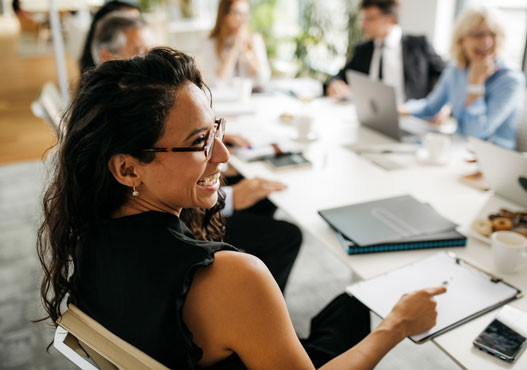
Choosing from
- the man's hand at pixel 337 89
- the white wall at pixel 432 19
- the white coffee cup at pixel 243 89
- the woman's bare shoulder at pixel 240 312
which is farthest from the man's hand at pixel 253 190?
the white wall at pixel 432 19

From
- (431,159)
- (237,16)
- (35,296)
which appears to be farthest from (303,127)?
(35,296)

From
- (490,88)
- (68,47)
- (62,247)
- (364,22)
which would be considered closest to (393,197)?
(62,247)

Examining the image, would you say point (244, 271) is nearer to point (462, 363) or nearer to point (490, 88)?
point (462, 363)

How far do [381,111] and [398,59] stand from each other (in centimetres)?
115

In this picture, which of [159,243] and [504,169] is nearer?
[159,243]

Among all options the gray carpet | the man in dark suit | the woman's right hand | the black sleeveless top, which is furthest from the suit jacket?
the black sleeveless top

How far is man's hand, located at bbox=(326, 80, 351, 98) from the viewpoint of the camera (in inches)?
115

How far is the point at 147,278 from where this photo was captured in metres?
0.85

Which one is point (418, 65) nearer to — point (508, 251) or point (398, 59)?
point (398, 59)

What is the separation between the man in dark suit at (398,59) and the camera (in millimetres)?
3084

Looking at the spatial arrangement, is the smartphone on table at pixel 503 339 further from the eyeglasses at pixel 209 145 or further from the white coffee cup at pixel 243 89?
the white coffee cup at pixel 243 89

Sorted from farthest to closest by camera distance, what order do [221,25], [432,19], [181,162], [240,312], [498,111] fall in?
[432,19] < [221,25] < [498,111] < [181,162] < [240,312]

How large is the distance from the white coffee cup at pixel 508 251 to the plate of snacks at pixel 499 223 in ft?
0.33

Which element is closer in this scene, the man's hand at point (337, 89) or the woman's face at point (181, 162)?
the woman's face at point (181, 162)
